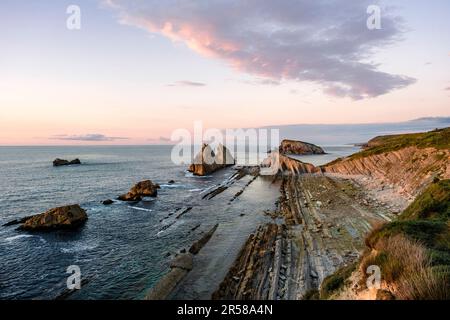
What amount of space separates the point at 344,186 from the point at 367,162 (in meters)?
14.2

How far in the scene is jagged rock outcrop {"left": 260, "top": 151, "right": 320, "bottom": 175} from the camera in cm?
7975

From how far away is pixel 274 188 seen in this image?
6197 centimetres

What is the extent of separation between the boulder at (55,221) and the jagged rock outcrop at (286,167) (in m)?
59.6

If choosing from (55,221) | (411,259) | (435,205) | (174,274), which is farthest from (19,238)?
(435,205)

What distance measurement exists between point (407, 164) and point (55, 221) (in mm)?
59254

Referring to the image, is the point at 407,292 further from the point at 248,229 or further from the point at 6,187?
the point at 6,187

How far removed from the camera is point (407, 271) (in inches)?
376

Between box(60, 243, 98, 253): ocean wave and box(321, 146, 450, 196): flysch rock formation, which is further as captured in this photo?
box(321, 146, 450, 196): flysch rock formation

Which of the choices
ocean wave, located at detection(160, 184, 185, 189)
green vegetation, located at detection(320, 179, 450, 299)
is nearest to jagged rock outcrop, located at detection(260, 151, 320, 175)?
ocean wave, located at detection(160, 184, 185, 189)

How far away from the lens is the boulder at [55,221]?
3288 centimetres

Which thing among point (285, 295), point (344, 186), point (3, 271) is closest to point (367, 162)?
point (344, 186)

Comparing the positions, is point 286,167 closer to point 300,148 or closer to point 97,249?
point 97,249

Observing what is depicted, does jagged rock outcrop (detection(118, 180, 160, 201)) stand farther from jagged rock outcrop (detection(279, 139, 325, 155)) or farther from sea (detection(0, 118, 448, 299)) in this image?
jagged rock outcrop (detection(279, 139, 325, 155))

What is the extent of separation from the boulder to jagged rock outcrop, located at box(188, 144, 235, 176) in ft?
184
